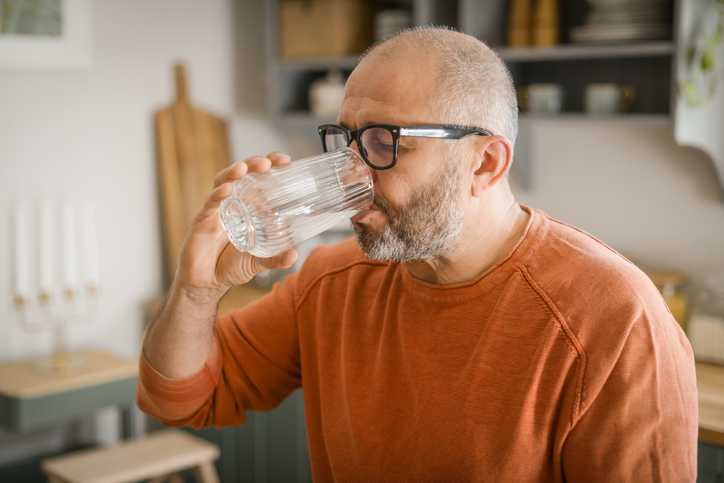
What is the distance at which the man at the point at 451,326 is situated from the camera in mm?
1230

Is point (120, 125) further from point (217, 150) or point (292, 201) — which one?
point (292, 201)

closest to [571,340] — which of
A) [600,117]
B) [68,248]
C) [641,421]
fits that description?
[641,421]

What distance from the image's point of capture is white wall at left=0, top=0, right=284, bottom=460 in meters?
3.10

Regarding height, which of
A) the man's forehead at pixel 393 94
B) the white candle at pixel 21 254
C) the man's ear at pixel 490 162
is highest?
the man's forehead at pixel 393 94

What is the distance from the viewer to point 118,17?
3.31m

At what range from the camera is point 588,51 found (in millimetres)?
2586

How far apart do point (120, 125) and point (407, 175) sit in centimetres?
225

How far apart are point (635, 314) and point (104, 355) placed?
232cm

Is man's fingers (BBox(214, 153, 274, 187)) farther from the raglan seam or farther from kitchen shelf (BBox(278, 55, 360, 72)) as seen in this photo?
kitchen shelf (BBox(278, 55, 360, 72))

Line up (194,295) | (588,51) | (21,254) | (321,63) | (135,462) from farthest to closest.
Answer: (321,63), (21,254), (135,462), (588,51), (194,295)

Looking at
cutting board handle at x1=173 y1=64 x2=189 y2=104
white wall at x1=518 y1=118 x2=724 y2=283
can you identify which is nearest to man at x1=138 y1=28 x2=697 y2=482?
white wall at x1=518 y1=118 x2=724 y2=283

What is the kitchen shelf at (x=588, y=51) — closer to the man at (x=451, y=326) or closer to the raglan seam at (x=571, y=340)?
the man at (x=451, y=326)

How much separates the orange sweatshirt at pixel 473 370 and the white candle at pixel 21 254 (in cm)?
162

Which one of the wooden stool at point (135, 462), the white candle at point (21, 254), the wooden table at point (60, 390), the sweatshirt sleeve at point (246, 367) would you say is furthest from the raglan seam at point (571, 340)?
the white candle at point (21, 254)
